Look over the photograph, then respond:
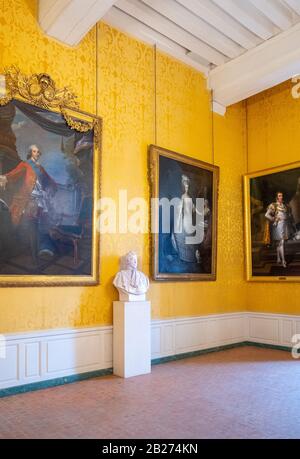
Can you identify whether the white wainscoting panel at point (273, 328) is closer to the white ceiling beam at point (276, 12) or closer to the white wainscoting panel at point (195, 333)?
the white wainscoting panel at point (195, 333)

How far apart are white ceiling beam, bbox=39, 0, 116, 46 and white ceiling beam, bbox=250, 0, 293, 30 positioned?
9.70 ft

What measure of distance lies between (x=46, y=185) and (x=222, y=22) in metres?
4.84

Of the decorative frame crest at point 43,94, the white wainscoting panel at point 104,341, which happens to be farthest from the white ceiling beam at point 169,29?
the white wainscoting panel at point 104,341

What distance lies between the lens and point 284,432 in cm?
433

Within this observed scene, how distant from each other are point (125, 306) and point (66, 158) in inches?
109

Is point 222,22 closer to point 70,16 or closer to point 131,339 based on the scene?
point 70,16

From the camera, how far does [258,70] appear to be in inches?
341

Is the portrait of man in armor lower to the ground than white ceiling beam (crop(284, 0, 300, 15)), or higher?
lower

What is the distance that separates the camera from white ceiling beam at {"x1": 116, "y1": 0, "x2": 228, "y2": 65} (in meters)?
7.46

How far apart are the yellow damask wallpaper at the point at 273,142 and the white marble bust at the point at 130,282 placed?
400 centimetres

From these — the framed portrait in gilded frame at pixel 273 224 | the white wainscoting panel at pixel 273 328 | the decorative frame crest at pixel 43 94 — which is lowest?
the white wainscoting panel at pixel 273 328

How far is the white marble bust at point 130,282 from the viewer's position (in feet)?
23.1

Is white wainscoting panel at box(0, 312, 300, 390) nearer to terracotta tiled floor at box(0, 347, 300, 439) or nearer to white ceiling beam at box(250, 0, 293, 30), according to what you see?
terracotta tiled floor at box(0, 347, 300, 439)

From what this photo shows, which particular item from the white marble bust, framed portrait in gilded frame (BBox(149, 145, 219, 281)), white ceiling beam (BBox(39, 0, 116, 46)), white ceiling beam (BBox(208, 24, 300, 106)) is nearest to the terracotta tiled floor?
the white marble bust
